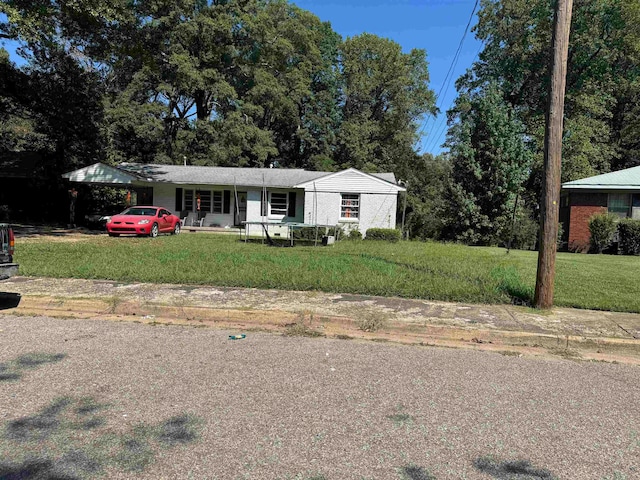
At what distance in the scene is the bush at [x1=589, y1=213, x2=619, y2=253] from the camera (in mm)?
20609

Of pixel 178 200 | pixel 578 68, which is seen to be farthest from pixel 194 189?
pixel 578 68

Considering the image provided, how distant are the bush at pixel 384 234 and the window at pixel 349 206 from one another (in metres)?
2.28

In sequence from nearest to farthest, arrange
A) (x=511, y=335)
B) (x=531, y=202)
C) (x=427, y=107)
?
(x=511, y=335), (x=531, y=202), (x=427, y=107)

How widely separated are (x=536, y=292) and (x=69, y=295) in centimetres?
807

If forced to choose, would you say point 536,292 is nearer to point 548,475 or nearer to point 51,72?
point 548,475

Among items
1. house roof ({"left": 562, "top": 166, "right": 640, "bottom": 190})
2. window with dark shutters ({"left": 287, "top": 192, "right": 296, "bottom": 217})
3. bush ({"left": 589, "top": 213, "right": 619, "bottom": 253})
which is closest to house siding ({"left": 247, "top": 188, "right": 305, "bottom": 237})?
window with dark shutters ({"left": 287, "top": 192, "right": 296, "bottom": 217})

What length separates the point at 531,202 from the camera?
30.8 meters

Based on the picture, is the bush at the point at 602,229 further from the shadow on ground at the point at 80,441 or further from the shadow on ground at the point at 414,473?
the shadow on ground at the point at 80,441

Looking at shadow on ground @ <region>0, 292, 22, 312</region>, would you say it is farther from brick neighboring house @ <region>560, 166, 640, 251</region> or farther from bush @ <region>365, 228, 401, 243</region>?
brick neighboring house @ <region>560, 166, 640, 251</region>

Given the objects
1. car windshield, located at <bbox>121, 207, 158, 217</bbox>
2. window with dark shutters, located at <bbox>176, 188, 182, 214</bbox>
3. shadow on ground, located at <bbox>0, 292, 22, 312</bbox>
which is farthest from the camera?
window with dark shutters, located at <bbox>176, 188, 182, 214</bbox>

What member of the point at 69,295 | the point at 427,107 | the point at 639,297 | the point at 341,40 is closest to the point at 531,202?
the point at 427,107

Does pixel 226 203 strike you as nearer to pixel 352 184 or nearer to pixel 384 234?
pixel 352 184

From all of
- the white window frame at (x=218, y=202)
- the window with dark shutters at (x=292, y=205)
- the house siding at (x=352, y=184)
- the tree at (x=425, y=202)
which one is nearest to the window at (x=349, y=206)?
the house siding at (x=352, y=184)

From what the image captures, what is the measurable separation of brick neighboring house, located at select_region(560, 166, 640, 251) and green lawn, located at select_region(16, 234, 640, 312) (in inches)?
348
